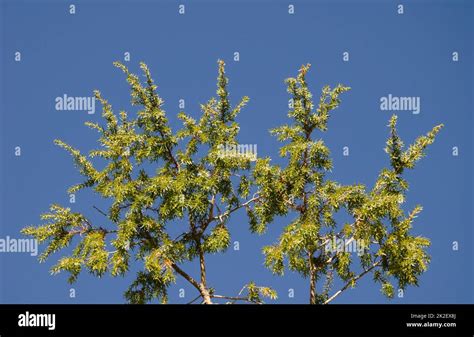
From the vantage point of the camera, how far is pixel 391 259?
821 inches

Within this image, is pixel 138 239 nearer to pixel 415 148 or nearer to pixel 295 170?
pixel 295 170

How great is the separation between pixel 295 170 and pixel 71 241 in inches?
276

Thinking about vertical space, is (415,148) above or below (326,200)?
above
